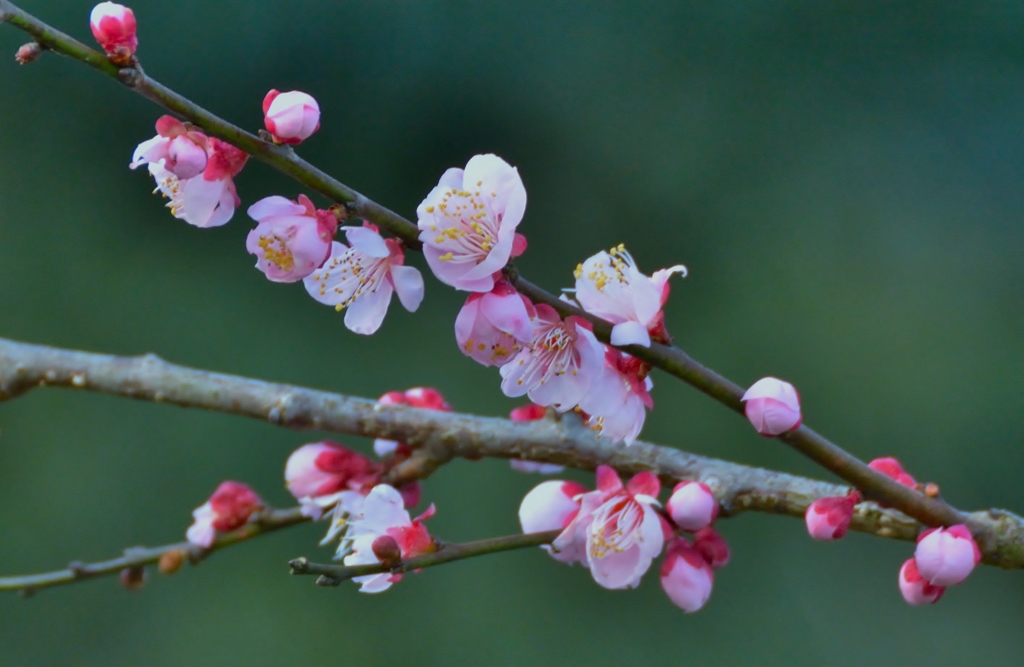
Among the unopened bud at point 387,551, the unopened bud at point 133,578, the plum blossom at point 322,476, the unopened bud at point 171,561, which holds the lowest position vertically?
the unopened bud at point 133,578

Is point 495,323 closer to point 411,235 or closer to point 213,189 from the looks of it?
point 411,235

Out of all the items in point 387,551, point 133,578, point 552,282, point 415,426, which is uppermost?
point 552,282

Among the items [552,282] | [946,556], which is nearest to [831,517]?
[946,556]

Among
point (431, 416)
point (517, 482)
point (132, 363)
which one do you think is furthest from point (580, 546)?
point (517, 482)

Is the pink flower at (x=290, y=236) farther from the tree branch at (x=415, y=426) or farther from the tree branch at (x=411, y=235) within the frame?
the tree branch at (x=415, y=426)

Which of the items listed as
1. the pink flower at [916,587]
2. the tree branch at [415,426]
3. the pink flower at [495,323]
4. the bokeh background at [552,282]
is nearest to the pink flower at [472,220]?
the pink flower at [495,323]

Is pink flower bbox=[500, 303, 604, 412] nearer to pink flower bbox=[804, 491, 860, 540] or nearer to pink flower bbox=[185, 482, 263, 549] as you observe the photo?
pink flower bbox=[804, 491, 860, 540]
